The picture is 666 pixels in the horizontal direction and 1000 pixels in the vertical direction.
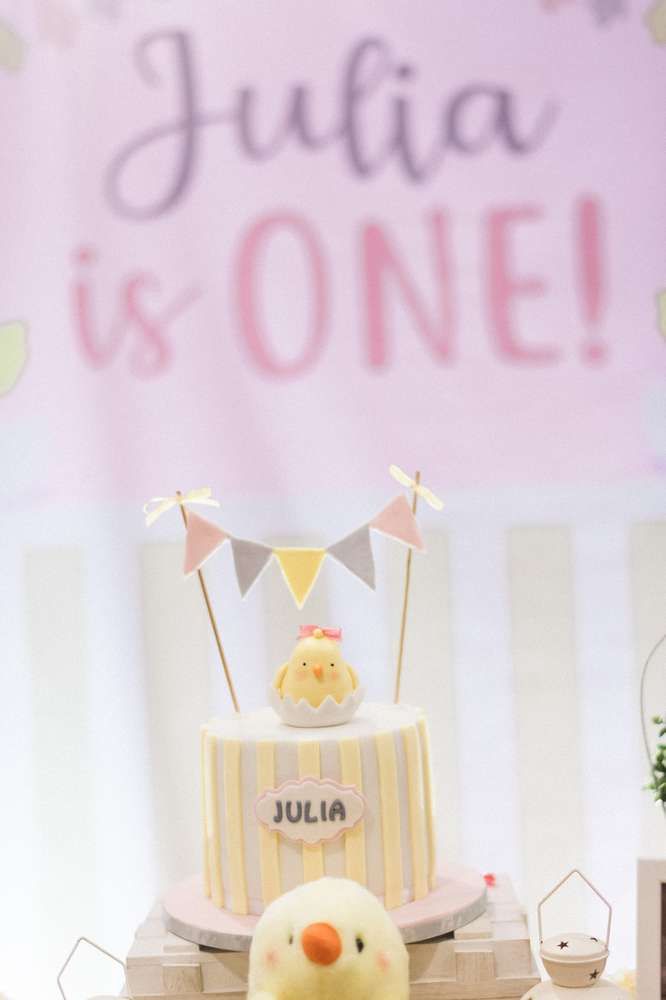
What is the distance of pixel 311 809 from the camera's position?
163 centimetres

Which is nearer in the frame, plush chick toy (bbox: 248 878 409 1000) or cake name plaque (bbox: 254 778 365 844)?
plush chick toy (bbox: 248 878 409 1000)

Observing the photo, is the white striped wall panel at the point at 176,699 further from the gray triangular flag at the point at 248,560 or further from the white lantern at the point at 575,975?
the white lantern at the point at 575,975

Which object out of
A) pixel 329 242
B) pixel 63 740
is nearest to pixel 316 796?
pixel 63 740

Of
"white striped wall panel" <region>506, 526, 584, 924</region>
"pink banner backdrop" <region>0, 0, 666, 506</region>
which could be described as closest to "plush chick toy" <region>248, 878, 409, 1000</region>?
"white striped wall panel" <region>506, 526, 584, 924</region>

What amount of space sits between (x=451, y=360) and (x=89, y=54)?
0.77 metres

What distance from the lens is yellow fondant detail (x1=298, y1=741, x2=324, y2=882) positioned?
1629 millimetres

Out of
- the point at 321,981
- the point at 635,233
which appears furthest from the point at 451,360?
the point at 321,981

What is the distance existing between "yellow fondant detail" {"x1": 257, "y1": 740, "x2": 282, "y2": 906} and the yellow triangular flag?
0.72 ft

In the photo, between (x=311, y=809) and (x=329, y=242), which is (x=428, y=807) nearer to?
(x=311, y=809)

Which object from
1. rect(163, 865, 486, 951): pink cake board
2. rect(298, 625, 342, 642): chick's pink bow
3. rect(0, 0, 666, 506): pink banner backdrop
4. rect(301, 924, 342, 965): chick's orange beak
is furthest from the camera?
rect(0, 0, 666, 506): pink banner backdrop

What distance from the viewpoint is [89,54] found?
213 centimetres

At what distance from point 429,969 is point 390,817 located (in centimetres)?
19

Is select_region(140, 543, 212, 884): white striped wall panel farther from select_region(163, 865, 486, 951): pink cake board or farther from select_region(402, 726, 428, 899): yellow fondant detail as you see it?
→ select_region(402, 726, 428, 899): yellow fondant detail

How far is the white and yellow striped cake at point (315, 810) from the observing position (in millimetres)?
1633
